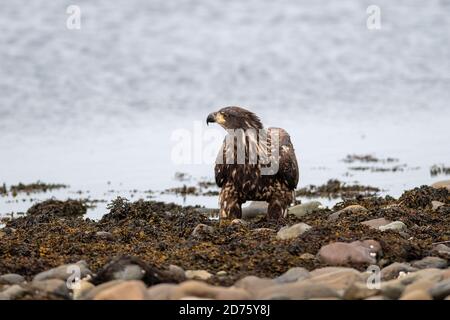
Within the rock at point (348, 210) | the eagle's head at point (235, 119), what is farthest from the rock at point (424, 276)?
the eagle's head at point (235, 119)

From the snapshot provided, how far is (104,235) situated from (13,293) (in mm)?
3543

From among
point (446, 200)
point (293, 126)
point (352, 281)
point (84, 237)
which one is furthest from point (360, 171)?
point (352, 281)

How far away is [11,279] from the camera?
8.80 meters

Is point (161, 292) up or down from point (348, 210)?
down

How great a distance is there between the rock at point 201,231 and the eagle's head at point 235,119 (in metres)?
1.74

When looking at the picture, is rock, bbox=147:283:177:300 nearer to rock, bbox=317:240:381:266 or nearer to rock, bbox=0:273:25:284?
rock, bbox=0:273:25:284

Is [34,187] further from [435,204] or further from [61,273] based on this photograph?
[61,273]

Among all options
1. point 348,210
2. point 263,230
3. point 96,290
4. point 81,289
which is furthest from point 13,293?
point 348,210

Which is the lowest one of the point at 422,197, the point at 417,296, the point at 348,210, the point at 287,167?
the point at 417,296

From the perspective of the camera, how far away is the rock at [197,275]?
883 cm

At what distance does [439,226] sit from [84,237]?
13.9ft

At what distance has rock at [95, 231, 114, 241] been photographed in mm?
11391

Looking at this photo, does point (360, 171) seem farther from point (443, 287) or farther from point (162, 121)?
point (443, 287)

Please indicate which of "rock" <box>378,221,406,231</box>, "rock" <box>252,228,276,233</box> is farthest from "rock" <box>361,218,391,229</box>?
"rock" <box>252,228,276,233</box>
